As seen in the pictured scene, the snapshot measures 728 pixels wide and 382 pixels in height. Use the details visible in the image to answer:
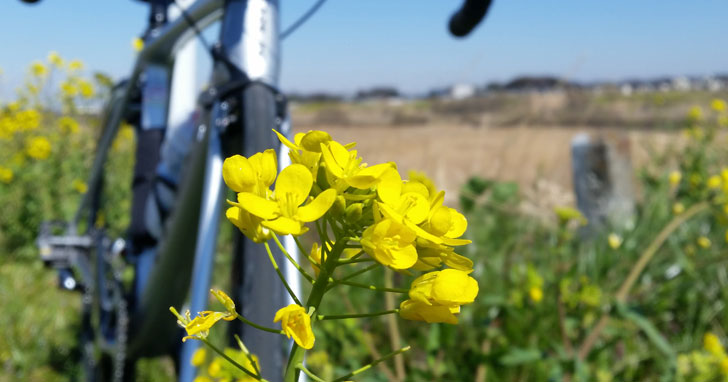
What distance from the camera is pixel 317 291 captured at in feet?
1.01

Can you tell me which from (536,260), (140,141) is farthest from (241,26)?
(536,260)

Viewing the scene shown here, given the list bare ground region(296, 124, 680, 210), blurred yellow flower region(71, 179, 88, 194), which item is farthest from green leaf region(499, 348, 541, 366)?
blurred yellow flower region(71, 179, 88, 194)

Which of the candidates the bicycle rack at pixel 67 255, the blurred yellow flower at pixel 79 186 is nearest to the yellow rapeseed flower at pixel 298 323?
the bicycle rack at pixel 67 255

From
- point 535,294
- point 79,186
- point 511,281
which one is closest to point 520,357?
point 535,294

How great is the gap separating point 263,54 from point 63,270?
1.36 meters

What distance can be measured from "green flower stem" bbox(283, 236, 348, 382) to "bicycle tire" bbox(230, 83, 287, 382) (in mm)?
482

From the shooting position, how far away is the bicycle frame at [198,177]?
939 millimetres

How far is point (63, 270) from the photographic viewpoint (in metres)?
1.97

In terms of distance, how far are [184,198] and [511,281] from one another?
1234 millimetres

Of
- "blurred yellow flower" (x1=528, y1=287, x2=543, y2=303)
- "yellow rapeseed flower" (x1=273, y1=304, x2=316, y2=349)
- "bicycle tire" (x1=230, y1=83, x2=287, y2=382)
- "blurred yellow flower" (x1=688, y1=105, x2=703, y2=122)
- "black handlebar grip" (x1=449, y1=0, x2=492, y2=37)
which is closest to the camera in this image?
"yellow rapeseed flower" (x1=273, y1=304, x2=316, y2=349)

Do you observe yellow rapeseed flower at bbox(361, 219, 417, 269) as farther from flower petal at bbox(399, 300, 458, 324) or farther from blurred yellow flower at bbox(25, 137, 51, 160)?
blurred yellow flower at bbox(25, 137, 51, 160)

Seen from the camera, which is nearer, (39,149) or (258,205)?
(258,205)

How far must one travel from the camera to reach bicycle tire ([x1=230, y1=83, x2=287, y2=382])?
80cm

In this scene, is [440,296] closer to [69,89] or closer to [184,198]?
[184,198]
